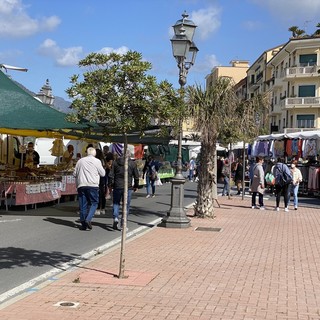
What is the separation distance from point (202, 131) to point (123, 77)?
727 centimetres

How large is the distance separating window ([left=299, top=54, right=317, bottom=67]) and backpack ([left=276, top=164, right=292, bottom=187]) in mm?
47668

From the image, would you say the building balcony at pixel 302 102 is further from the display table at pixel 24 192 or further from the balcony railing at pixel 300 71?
the display table at pixel 24 192

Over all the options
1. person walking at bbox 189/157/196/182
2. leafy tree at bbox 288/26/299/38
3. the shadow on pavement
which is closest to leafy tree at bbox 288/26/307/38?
leafy tree at bbox 288/26/299/38

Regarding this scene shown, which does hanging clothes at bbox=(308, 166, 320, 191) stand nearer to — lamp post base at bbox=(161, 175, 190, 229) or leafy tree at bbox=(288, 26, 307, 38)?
lamp post base at bbox=(161, 175, 190, 229)

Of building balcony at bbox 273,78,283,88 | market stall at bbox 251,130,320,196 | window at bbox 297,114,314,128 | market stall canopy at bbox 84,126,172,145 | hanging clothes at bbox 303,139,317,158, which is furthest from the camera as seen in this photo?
building balcony at bbox 273,78,283,88

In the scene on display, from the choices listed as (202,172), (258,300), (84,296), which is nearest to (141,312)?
(84,296)

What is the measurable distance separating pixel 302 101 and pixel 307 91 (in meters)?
1.64

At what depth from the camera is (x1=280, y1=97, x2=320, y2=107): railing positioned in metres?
63.0

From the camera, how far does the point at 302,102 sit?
209 ft

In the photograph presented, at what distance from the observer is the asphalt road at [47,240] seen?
24.9ft

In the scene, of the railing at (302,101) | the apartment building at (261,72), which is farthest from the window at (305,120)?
the apartment building at (261,72)

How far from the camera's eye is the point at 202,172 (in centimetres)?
1499

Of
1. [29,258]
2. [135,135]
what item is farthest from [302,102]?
[29,258]

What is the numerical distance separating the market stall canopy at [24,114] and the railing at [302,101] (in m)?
53.5
